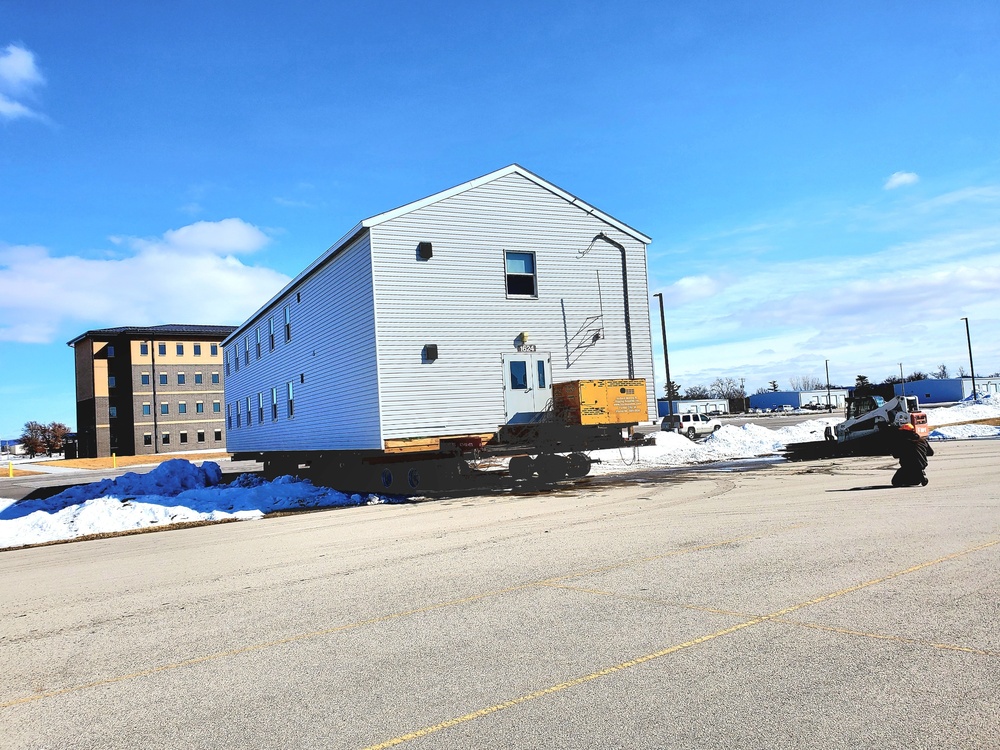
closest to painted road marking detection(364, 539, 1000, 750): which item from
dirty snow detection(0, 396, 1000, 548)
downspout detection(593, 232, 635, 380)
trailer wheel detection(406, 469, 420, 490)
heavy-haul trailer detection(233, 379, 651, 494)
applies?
heavy-haul trailer detection(233, 379, 651, 494)

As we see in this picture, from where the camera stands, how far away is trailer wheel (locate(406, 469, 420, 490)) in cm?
1962

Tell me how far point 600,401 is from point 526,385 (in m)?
2.11

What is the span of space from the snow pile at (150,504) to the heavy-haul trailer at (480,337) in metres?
1.91

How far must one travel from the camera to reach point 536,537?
35.4 feet

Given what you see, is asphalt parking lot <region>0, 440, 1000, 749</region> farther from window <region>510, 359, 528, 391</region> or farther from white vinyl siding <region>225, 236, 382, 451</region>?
window <region>510, 359, 528, 391</region>

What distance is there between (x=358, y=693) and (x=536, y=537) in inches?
245

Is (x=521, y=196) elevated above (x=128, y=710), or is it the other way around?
(x=521, y=196)

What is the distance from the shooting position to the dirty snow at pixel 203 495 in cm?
1557

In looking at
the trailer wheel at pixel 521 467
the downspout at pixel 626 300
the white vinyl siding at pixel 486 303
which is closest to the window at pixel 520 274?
the white vinyl siding at pixel 486 303

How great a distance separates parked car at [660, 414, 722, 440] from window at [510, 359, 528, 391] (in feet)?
79.5

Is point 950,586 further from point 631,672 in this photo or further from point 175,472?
point 175,472

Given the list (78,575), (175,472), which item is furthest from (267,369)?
(78,575)

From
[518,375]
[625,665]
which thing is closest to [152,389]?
[518,375]

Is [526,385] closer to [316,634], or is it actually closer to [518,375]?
[518,375]
